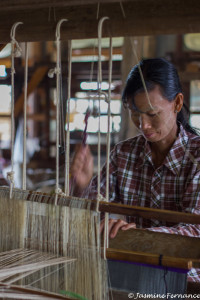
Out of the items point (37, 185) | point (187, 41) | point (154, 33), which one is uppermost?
point (187, 41)

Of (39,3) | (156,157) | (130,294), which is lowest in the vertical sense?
(130,294)

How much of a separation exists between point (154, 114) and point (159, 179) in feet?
1.00

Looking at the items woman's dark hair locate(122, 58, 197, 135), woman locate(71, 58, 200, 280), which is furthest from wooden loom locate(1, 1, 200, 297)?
woman's dark hair locate(122, 58, 197, 135)

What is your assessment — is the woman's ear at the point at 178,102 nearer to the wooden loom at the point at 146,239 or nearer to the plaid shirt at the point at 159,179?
the plaid shirt at the point at 159,179

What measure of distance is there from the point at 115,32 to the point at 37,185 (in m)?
4.17

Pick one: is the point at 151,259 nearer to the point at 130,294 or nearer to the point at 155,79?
the point at 130,294

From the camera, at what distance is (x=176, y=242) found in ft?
3.63

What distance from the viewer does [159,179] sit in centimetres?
159

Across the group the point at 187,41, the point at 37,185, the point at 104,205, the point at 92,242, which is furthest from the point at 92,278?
the point at 187,41

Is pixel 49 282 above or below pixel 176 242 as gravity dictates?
below

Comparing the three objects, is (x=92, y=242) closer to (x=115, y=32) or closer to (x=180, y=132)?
(x=115, y=32)

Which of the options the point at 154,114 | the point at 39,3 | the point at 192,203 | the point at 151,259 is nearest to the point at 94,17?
the point at 39,3

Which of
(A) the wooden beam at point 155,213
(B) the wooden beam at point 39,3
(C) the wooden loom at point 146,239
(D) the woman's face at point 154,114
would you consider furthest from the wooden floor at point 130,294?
(B) the wooden beam at point 39,3

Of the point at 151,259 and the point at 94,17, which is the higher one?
the point at 94,17
